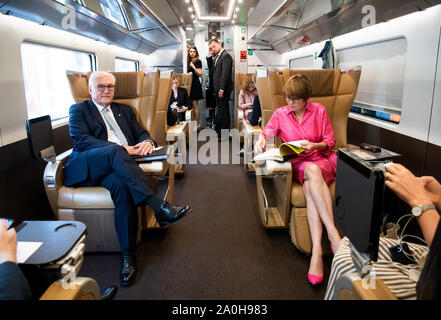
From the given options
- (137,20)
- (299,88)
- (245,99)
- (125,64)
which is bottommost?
(245,99)

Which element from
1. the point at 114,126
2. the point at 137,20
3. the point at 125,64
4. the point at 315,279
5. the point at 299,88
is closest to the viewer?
the point at 315,279

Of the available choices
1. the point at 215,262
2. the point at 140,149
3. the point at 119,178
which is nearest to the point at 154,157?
the point at 140,149

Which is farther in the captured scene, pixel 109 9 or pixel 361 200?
pixel 109 9

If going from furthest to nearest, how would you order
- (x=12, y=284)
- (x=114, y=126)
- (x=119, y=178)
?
(x=114, y=126) < (x=119, y=178) < (x=12, y=284)

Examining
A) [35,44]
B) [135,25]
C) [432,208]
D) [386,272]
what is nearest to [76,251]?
[386,272]

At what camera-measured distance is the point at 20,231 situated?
3.96 ft

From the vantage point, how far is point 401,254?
53.3 inches

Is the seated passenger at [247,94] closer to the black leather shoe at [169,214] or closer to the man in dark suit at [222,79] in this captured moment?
the man in dark suit at [222,79]

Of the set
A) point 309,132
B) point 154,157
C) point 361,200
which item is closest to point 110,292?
point 154,157

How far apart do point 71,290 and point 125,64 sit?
5766 mm

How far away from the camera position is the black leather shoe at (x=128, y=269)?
2068 mm

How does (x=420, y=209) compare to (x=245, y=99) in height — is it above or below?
below

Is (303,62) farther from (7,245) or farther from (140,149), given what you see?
(7,245)

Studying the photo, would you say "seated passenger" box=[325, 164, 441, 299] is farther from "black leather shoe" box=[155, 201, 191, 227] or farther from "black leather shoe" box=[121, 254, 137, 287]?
"black leather shoe" box=[121, 254, 137, 287]
